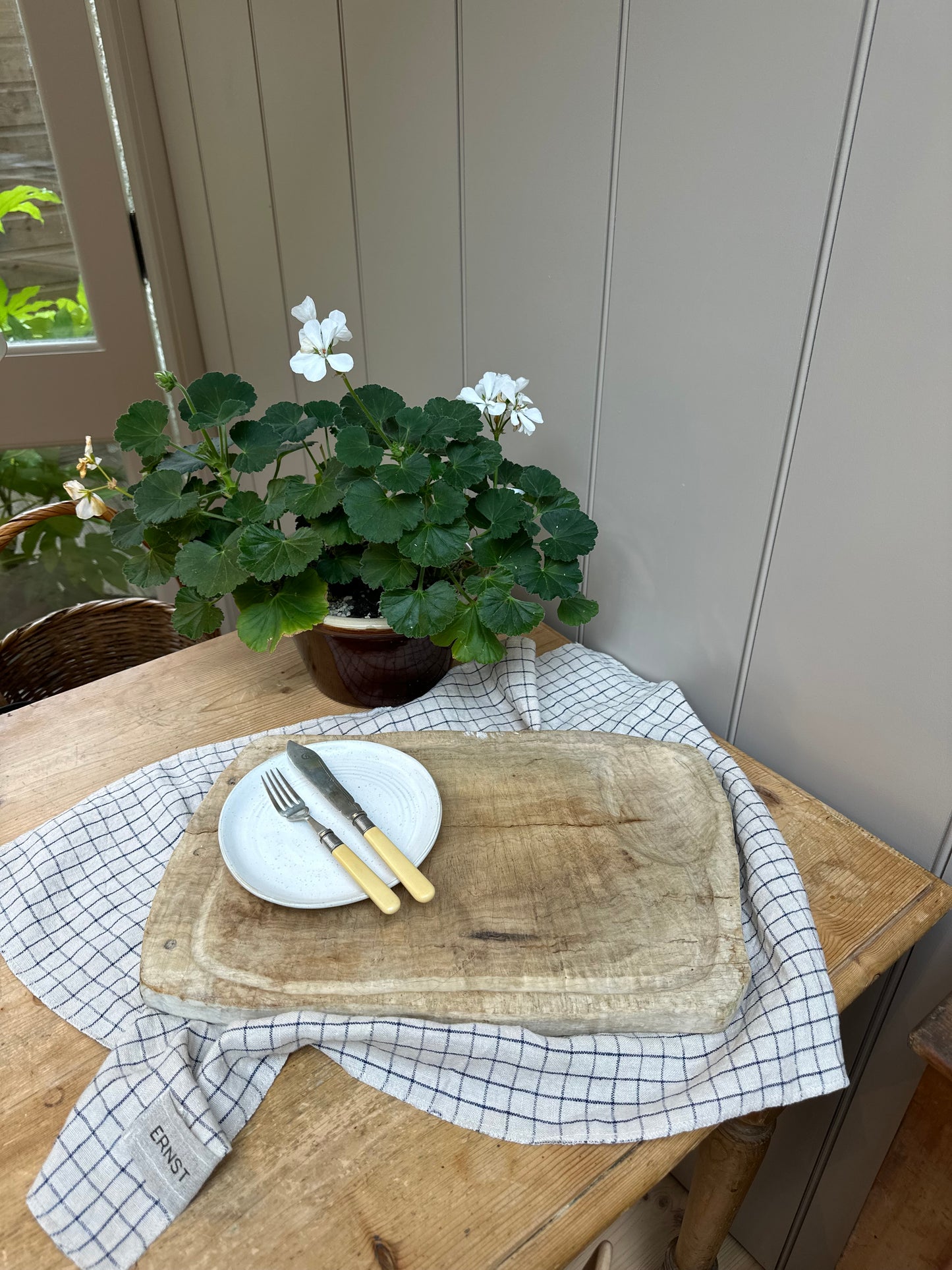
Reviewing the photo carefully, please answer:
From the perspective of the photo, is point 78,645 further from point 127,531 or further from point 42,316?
point 42,316

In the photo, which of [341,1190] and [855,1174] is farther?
[855,1174]

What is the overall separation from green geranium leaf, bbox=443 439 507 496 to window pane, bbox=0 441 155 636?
1.42m

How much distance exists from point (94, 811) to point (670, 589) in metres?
0.62

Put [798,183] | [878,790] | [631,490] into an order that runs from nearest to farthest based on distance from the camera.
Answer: [798,183], [878,790], [631,490]

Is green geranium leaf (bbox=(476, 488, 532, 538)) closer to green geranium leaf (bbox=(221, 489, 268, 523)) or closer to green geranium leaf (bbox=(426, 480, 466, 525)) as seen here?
green geranium leaf (bbox=(426, 480, 466, 525))

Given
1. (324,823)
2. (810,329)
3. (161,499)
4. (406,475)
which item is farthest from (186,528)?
(810,329)

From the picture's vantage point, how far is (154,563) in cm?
85

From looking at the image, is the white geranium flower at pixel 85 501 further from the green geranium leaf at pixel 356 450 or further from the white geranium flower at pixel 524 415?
the white geranium flower at pixel 524 415

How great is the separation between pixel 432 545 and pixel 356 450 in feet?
0.37

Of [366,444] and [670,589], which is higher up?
[366,444]

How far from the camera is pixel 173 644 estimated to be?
1365mm

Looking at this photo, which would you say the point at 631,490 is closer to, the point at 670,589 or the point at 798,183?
the point at 670,589

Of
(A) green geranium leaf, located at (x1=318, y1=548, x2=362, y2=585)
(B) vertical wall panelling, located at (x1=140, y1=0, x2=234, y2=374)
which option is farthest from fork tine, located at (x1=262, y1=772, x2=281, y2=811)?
(B) vertical wall panelling, located at (x1=140, y1=0, x2=234, y2=374)

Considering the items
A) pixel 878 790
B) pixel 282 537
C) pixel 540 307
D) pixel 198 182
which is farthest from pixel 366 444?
pixel 198 182
